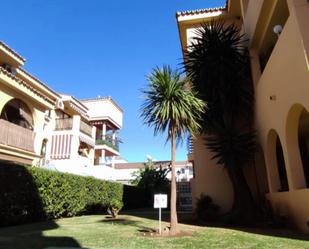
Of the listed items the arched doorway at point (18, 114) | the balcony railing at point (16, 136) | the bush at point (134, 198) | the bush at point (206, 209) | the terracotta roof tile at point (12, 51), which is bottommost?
the bush at point (206, 209)

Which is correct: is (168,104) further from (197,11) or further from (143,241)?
(197,11)

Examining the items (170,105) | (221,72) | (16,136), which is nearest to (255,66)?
(221,72)

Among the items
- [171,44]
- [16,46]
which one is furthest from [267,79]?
[16,46]

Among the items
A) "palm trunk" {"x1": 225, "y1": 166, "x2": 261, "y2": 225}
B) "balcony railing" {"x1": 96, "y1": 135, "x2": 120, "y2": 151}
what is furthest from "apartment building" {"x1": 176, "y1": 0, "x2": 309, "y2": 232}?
"balcony railing" {"x1": 96, "y1": 135, "x2": 120, "y2": 151}

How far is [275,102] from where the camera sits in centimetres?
1119

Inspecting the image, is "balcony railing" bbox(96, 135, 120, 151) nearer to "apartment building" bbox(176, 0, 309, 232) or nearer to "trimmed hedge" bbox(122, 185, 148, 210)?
"trimmed hedge" bbox(122, 185, 148, 210)

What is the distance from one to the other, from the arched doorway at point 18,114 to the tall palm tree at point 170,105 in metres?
12.6

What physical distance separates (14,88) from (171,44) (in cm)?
1014

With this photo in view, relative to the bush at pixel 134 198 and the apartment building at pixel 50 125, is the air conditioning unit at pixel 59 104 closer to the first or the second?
the apartment building at pixel 50 125

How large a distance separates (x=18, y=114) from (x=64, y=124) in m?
9.07

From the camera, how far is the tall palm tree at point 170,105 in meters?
10.1

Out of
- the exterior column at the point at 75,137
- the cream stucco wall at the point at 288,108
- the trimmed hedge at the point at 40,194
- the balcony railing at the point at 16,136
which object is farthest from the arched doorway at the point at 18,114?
the cream stucco wall at the point at 288,108

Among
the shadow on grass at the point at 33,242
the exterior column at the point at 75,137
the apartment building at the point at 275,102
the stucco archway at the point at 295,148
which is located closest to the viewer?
the shadow on grass at the point at 33,242

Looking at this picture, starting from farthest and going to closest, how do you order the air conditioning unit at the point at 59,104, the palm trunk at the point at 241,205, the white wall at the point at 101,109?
1. the white wall at the point at 101,109
2. the air conditioning unit at the point at 59,104
3. the palm trunk at the point at 241,205
